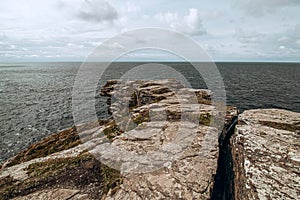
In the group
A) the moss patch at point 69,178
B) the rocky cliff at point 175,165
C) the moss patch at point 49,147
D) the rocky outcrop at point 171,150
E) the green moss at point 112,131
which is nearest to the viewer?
the rocky cliff at point 175,165

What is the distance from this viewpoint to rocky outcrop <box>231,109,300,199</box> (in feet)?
17.6

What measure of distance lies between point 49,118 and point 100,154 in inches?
926

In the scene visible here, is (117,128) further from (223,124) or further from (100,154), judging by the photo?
(223,124)

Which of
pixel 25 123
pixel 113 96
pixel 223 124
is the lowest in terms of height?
pixel 25 123

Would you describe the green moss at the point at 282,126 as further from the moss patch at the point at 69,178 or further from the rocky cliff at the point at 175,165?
the moss patch at the point at 69,178

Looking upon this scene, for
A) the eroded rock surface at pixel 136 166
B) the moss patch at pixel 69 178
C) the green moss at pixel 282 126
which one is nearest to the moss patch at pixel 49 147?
the eroded rock surface at pixel 136 166

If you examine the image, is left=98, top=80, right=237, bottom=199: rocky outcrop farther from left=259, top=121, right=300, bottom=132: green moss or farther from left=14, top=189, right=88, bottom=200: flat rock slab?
left=259, top=121, right=300, bottom=132: green moss

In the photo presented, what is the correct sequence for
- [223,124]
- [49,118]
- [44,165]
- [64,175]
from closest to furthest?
[64,175], [44,165], [223,124], [49,118]

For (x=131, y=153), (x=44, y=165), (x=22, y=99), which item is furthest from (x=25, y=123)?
(x=131, y=153)

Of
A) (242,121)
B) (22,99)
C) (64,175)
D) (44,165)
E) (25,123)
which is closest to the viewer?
(64,175)

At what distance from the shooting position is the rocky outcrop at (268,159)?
5352 millimetres

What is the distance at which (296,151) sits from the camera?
6.71 meters

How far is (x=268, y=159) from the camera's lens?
6477mm

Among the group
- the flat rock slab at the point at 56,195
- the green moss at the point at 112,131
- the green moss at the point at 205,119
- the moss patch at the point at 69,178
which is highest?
the green moss at the point at 205,119
